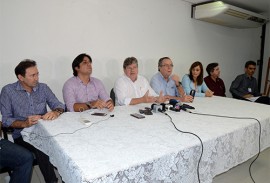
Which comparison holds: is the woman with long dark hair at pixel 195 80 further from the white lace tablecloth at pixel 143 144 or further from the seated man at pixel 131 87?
the white lace tablecloth at pixel 143 144

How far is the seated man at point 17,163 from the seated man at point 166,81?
5.54ft

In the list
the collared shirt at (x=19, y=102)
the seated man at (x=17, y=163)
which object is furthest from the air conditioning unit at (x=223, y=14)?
the seated man at (x=17, y=163)

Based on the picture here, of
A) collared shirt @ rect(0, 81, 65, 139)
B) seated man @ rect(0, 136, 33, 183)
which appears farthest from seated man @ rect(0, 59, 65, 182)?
seated man @ rect(0, 136, 33, 183)

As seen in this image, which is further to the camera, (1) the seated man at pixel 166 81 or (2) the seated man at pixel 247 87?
(2) the seated man at pixel 247 87

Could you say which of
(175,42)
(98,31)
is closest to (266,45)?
(175,42)

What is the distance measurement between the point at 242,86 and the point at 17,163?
3530 mm

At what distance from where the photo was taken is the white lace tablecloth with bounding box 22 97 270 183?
0.92m

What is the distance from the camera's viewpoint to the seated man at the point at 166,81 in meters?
2.69

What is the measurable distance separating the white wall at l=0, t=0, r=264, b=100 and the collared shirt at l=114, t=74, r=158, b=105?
2.18ft

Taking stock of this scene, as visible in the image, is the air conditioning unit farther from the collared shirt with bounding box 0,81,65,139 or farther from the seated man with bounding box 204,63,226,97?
the collared shirt with bounding box 0,81,65,139

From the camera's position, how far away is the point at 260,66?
4.89m

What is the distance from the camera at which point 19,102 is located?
1.79m

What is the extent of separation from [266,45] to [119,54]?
3.80 metres

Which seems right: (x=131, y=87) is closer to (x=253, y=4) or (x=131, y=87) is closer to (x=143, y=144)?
(x=143, y=144)
